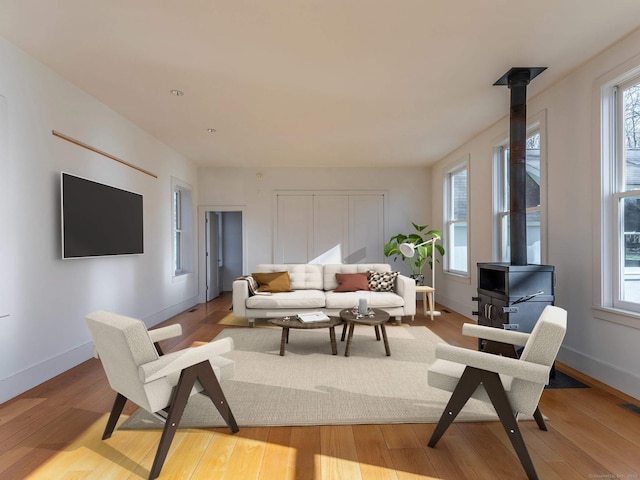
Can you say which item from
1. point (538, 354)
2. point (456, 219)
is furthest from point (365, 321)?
point (456, 219)

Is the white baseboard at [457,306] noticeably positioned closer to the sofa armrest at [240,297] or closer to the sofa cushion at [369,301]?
the sofa cushion at [369,301]

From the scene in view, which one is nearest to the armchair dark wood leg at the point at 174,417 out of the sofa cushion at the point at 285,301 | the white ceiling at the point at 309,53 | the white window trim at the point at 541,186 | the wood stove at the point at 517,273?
the white ceiling at the point at 309,53

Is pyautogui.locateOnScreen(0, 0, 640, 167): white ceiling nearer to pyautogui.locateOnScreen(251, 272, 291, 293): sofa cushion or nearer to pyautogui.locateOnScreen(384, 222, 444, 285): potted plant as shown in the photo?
pyautogui.locateOnScreen(251, 272, 291, 293): sofa cushion

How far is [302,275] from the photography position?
568cm

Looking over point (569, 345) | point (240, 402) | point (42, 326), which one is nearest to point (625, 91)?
point (569, 345)

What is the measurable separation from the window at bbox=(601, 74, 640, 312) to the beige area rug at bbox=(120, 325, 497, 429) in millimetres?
1508

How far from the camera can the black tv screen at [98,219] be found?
330 centimetres

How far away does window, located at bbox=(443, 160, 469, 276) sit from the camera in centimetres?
600

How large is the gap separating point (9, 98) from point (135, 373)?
2.42 m

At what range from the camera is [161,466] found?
181cm

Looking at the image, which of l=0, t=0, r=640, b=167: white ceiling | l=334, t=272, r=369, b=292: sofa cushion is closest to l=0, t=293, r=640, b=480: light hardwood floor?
l=0, t=0, r=640, b=167: white ceiling

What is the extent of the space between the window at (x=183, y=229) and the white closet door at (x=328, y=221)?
2.29m

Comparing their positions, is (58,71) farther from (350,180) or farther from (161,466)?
(350,180)

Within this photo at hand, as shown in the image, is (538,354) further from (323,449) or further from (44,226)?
(44,226)
